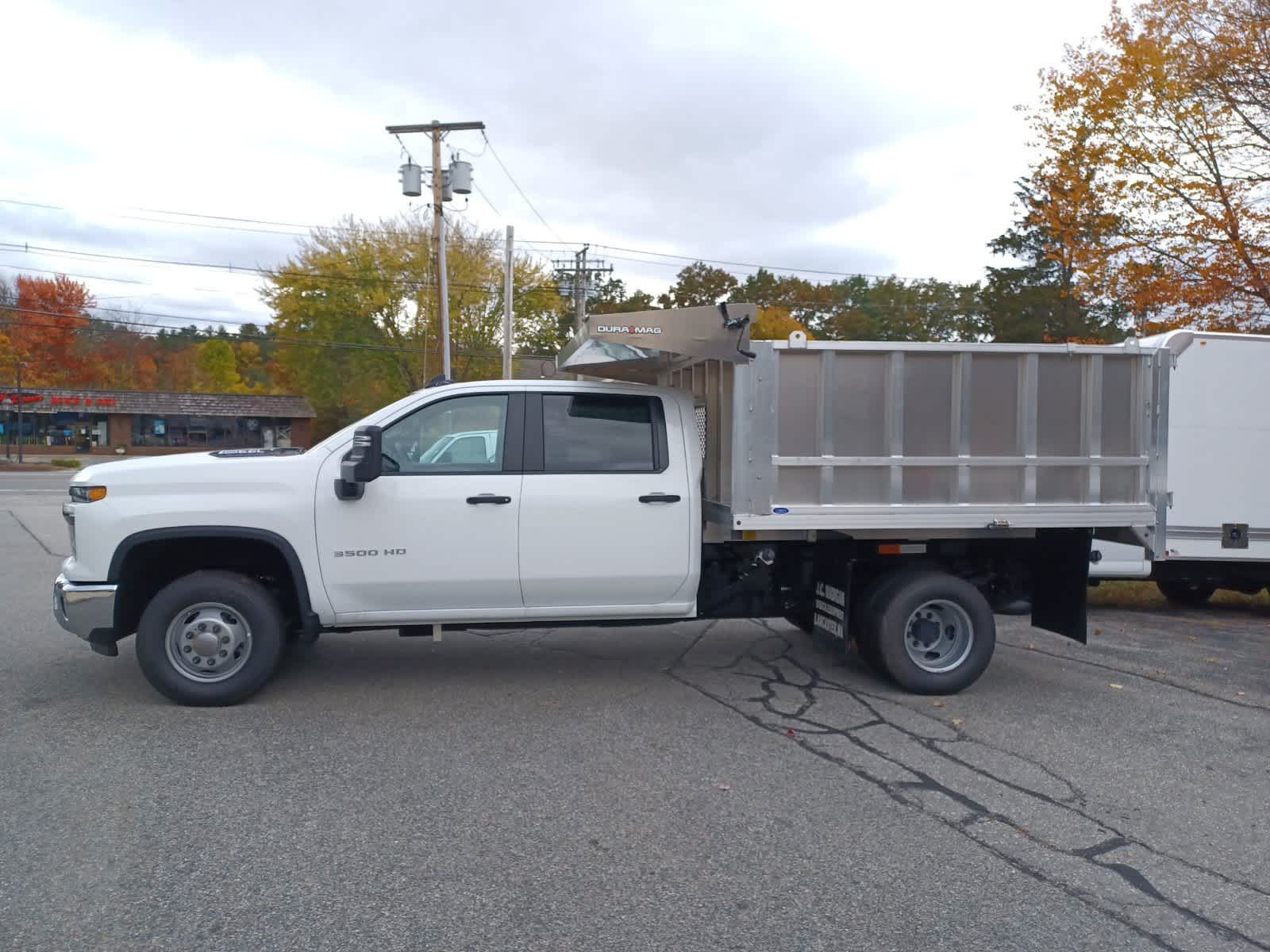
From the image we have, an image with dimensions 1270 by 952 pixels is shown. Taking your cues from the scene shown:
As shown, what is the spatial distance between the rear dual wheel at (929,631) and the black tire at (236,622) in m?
3.81

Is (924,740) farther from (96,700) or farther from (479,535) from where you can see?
(96,700)

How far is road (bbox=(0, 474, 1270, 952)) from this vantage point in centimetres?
359

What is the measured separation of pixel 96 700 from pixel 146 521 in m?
1.26

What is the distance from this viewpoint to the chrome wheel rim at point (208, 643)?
236 inches

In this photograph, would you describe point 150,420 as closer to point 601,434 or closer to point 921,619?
point 601,434

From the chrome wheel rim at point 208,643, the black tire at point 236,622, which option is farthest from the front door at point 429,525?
the chrome wheel rim at point 208,643

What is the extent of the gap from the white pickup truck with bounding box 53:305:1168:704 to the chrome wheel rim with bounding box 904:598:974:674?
0.06ft

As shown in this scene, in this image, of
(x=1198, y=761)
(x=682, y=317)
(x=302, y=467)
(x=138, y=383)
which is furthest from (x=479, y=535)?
(x=138, y=383)

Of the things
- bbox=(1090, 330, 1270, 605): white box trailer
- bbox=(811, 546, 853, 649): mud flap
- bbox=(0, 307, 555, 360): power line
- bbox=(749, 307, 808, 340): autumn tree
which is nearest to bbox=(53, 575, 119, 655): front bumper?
bbox=(811, 546, 853, 649): mud flap

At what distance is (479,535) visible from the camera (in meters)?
6.18

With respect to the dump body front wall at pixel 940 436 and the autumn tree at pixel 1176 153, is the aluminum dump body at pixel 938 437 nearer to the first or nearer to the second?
the dump body front wall at pixel 940 436

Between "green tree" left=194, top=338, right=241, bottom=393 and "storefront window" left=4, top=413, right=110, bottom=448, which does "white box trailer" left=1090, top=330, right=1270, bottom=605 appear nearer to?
"storefront window" left=4, top=413, right=110, bottom=448

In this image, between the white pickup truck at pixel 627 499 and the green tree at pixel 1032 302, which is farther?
the green tree at pixel 1032 302

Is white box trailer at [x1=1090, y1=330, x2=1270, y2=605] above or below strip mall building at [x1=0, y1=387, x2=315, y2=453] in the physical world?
below
